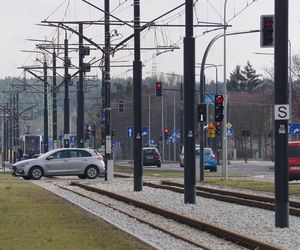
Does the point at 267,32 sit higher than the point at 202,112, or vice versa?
the point at 267,32

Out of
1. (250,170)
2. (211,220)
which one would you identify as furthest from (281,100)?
(250,170)

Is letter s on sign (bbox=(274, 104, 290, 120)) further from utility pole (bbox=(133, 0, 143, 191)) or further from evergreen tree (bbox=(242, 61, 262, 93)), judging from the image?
evergreen tree (bbox=(242, 61, 262, 93))

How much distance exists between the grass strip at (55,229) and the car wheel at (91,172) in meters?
20.0

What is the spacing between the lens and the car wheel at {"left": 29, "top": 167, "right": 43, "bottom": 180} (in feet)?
151

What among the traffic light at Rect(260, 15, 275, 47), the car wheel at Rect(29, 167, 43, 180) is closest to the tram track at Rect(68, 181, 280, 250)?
the traffic light at Rect(260, 15, 275, 47)

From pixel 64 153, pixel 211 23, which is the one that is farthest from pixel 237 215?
pixel 64 153

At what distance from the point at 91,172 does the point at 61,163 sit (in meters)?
1.75

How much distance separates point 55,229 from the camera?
17.9 metres

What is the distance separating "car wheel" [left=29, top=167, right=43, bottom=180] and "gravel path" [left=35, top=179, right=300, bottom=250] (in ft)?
49.2

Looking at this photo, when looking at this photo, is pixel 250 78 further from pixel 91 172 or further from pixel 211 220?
pixel 211 220

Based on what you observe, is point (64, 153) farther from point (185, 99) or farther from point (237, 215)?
point (237, 215)

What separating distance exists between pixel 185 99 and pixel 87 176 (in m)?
21.9

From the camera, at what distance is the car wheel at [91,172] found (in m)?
46.6

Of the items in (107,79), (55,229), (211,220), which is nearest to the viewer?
(55,229)
